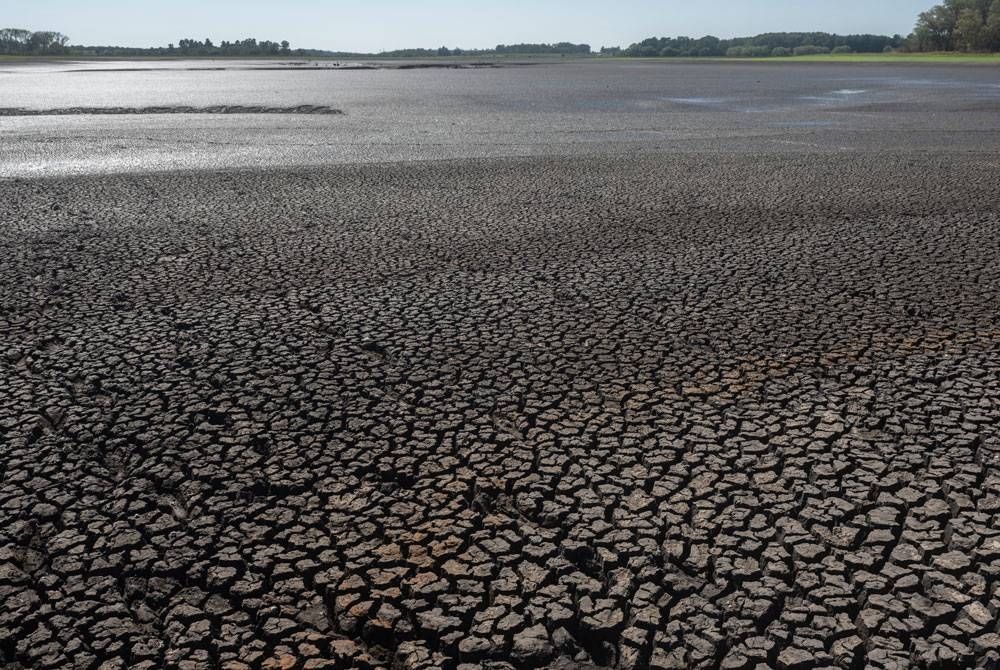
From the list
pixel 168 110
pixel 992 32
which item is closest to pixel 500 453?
pixel 168 110

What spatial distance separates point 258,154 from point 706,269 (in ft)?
20.2

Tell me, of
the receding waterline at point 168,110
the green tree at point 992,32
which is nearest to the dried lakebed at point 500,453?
the receding waterline at point 168,110

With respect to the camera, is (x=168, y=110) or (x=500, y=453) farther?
(x=168, y=110)

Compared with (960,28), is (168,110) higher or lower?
lower

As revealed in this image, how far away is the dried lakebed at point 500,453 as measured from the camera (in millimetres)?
1509

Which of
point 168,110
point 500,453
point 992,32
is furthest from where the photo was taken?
point 992,32

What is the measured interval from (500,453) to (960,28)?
95487mm

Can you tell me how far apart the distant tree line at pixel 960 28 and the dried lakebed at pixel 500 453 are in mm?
90558

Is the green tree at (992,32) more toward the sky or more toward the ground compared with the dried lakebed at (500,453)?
more toward the sky

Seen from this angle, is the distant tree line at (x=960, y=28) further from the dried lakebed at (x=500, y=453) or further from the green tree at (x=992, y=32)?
the dried lakebed at (x=500, y=453)

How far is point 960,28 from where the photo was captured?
81.2 m

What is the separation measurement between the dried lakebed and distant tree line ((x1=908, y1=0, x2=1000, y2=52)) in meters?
90.6

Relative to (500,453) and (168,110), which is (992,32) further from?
(500,453)

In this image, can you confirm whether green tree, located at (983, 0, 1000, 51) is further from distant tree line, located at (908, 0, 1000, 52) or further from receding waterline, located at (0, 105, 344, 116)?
receding waterline, located at (0, 105, 344, 116)
